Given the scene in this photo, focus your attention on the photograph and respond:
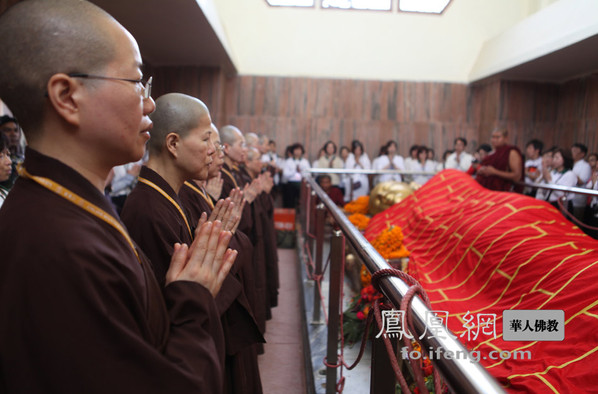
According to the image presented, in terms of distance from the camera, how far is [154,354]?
795mm

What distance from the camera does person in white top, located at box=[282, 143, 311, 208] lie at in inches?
351

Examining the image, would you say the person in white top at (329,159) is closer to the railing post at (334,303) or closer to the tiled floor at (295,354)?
the tiled floor at (295,354)

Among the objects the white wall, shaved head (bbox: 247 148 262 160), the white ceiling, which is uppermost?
the white wall

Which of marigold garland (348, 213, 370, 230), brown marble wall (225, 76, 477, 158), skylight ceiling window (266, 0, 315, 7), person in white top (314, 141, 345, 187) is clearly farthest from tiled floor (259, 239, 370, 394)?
skylight ceiling window (266, 0, 315, 7)

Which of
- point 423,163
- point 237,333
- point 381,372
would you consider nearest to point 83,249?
point 381,372

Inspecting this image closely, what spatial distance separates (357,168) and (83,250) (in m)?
8.68

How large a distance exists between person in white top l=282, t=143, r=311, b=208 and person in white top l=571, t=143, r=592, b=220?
14.6ft

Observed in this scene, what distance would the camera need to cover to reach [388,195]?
5.56m

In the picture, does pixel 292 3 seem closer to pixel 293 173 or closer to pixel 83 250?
pixel 293 173

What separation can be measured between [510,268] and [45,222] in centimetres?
259

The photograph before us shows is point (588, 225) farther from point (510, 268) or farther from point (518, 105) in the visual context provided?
point (518, 105)

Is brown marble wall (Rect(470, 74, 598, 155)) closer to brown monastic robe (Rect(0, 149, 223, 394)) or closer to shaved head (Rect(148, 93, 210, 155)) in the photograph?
shaved head (Rect(148, 93, 210, 155))

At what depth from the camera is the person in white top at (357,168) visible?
8.76m

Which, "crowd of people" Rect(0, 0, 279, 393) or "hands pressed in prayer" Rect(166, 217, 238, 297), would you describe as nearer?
"crowd of people" Rect(0, 0, 279, 393)
